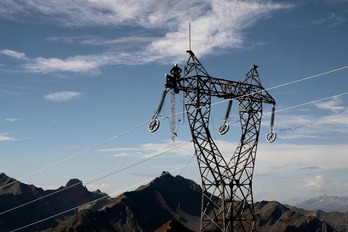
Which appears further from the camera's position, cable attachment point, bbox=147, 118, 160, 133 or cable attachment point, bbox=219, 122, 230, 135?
cable attachment point, bbox=219, 122, 230, 135

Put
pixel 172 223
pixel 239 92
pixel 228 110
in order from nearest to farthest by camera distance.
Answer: pixel 239 92 → pixel 228 110 → pixel 172 223

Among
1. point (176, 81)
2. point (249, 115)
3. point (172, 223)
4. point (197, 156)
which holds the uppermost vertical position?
point (176, 81)

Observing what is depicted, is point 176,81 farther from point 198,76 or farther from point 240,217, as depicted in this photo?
point 240,217

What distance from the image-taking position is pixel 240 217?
3103 centimetres

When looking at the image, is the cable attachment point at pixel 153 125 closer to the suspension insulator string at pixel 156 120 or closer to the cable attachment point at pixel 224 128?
the suspension insulator string at pixel 156 120

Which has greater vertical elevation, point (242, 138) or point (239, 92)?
point (239, 92)

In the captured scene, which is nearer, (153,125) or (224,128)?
(153,125)

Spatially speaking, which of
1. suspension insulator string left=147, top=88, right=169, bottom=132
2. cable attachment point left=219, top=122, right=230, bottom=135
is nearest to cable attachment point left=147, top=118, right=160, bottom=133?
suspension insulator string left=147, top=88, right=169, bottom=132

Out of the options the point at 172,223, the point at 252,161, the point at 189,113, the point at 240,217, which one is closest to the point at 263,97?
Result: the point at 252,161

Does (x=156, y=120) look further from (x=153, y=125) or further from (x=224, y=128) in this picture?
(x=224, y=128)

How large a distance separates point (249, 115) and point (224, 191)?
6878 mm

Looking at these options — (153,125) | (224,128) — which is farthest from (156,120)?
→ (224,128)

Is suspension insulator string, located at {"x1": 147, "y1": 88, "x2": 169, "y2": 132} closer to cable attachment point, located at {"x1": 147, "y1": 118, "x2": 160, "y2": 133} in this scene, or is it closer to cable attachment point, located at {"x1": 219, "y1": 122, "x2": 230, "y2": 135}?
cable attachment point, located at {"x1": 147, "y1": 118, "x2": 160, "y2": 133}

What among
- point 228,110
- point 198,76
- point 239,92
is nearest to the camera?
point 198,76
